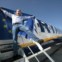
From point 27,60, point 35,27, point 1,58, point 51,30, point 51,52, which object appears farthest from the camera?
point 51,30

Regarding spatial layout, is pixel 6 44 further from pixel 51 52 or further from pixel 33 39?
pixel 51 52

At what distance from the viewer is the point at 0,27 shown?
4383mm

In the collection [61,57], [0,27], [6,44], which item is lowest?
[61,57]

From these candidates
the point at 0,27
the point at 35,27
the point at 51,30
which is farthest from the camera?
the point at 51,30

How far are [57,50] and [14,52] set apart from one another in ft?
4.27

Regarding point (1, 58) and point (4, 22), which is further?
point (4, 22)

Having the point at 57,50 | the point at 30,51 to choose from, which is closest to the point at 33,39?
the point at 30,51

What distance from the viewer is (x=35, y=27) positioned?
5.52 metres

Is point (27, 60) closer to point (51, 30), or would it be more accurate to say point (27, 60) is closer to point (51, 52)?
point (51, 52)

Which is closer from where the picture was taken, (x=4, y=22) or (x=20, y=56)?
(x=20, y=56)

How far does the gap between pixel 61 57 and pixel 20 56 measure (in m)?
0.92

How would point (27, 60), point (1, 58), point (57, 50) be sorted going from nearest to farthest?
point (1, 58), point (27, 60), point (57, 50)

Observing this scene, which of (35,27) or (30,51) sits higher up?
(35,27)

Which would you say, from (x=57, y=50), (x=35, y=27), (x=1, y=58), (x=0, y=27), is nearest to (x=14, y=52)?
(x=1, y=58)
